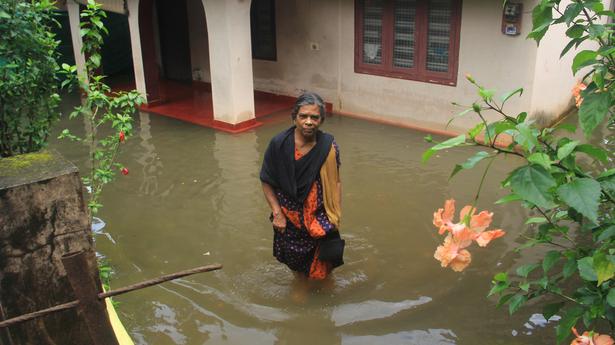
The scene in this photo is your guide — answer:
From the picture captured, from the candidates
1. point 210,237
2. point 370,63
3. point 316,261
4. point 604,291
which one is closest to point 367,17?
point 370,63

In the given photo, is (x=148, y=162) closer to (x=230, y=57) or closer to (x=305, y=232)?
(x=230, y=57)

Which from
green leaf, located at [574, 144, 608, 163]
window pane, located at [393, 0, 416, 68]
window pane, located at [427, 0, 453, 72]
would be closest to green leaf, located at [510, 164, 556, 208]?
green leaf, located at [574, 144, 608, 163]

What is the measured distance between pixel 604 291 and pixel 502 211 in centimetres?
→ 392

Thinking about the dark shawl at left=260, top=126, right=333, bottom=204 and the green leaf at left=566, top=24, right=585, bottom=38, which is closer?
the green leaf at left=566, top=24, right=585, bottom=38

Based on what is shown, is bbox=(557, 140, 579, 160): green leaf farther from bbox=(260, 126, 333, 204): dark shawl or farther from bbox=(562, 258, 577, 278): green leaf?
bbox=(260, 126, 333, 204): dark shawl

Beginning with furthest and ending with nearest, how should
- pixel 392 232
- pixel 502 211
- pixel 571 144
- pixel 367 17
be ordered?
pixel 367 17 < pixel 502 211 < pixel 392 232 < pixel 571 144

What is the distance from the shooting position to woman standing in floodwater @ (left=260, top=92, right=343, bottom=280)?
4.04 metres

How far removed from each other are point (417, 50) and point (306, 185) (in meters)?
5.58

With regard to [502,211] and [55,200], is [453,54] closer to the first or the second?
[502,211]

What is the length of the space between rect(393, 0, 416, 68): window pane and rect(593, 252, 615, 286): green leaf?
7.45m

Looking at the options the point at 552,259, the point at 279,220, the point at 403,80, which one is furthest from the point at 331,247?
the point at 403,80

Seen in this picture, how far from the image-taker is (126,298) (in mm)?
4691

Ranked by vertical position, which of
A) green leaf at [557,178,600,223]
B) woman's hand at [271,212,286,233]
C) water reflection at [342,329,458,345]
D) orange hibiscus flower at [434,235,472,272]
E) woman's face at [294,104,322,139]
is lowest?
water reflection at [342,329,458,345]

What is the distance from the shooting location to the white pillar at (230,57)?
8.89 metres
